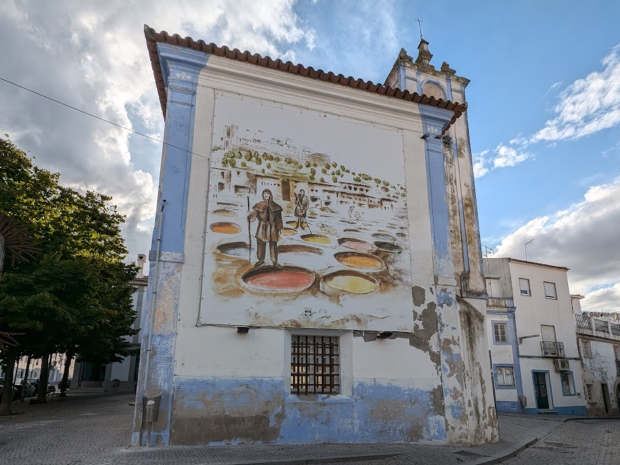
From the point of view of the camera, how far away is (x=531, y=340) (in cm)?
2742

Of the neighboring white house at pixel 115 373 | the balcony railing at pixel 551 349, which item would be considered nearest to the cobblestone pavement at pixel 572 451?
the balcony railing at pixel 551 349

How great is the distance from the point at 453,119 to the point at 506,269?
19264 mm

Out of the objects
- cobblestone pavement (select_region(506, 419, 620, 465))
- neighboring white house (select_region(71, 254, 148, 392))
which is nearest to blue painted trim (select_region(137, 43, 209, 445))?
cobblestone pavement (select_region(506, 419, 620, 465))

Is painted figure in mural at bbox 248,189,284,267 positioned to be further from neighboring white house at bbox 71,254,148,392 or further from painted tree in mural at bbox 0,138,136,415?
neighboring white house at bbox 71,254,148,392

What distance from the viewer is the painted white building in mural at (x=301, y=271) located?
835cm

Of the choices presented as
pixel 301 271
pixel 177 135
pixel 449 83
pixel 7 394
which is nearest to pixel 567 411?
pixel 449 83

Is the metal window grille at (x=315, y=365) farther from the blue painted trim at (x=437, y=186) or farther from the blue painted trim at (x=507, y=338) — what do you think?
the blue painted trim at (x=507, y=338)

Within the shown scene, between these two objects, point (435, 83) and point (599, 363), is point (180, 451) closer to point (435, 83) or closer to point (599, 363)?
point (435, 83)

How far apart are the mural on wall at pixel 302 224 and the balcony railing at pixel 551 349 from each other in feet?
71.6

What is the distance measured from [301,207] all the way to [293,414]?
419 cm

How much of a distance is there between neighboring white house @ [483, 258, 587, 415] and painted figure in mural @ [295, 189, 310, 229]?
21.1 metres

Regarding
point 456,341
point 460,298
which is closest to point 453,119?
point 460,298

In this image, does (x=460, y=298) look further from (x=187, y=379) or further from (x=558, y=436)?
(x=558, y=436)

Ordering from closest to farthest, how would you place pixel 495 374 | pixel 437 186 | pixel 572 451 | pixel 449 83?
1. pixel 572 451
2. pixel 437 186
3. pixel 449 83
4. pixel 495 374
